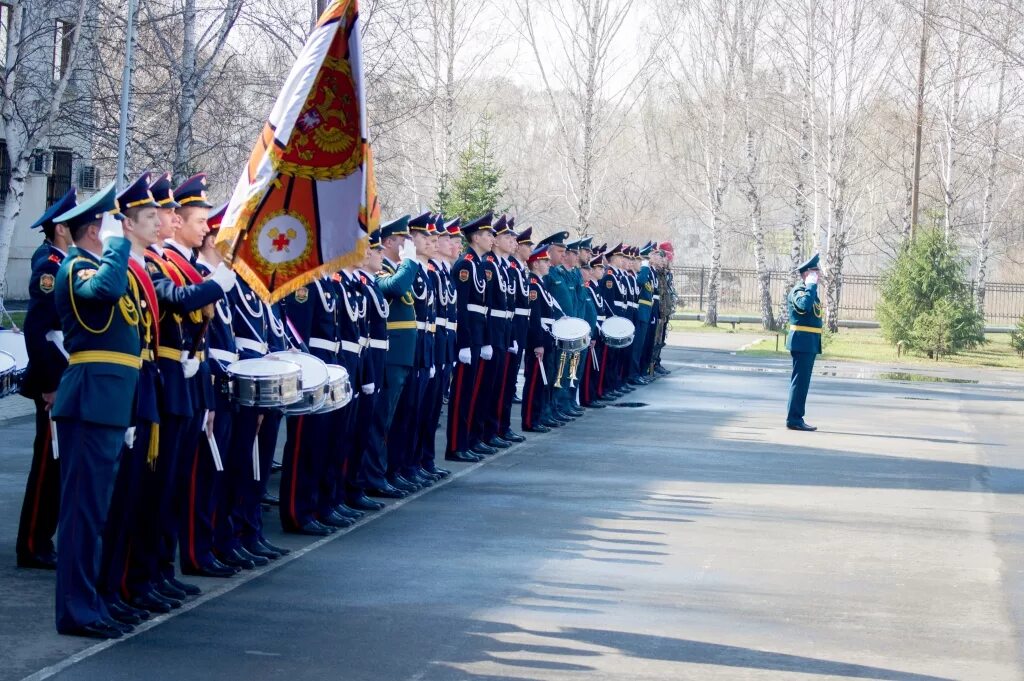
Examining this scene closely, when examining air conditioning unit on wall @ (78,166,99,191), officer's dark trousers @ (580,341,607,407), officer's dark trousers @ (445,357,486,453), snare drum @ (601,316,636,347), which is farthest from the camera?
air conditioning unit on wall @ (78,166,99,191)

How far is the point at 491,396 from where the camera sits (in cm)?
1408

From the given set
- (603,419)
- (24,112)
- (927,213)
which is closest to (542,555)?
(603,419)

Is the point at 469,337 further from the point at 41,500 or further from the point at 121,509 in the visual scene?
the point at 121,509

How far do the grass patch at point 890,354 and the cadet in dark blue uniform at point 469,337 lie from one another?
20475 millimetres

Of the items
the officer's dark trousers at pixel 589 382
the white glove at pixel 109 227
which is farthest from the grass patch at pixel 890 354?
the white glove at pixel 109 227

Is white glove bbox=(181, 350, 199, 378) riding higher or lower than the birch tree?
lower

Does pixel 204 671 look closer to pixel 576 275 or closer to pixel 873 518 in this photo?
pixel 873 518

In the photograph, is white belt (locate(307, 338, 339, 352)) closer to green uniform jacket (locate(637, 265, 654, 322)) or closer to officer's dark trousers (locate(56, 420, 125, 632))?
officer's dark trousers (locate(56, 420, 125, 632))

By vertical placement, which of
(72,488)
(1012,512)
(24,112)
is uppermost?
(24,112)

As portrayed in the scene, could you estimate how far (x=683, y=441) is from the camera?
15766 mm

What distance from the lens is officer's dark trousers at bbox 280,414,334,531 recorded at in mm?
9312

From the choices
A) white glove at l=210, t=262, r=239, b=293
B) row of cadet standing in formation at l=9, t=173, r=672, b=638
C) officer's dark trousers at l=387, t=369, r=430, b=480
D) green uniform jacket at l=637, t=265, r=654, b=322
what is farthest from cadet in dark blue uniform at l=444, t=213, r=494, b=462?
green uniform jacket at l=637, t=265, r=654, b=322

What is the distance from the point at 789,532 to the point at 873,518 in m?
1.11

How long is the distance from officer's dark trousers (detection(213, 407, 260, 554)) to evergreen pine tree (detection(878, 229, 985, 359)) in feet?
92.7
